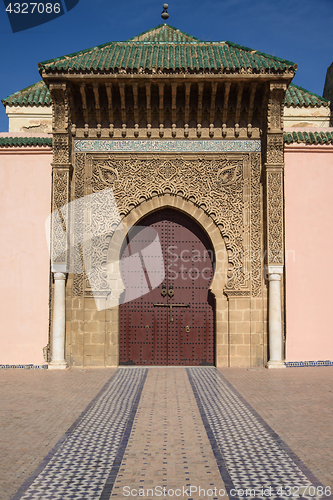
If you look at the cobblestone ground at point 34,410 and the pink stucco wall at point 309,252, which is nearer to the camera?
the cobblestone ground at point 34,410

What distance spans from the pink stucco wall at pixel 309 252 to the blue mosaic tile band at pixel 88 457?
305cm

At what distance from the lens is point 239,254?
6.33 meters

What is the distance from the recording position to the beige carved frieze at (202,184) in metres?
6.37

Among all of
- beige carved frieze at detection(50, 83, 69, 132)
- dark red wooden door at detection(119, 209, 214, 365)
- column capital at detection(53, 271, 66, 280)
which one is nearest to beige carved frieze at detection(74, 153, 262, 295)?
dark red wooden door at detection(119, 209, 214, 365)

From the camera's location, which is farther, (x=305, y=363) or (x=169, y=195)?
(x=169, y=195)

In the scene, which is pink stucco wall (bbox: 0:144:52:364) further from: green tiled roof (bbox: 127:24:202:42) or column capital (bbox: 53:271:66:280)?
green tiled roof (bbox: 127:24:202:42)

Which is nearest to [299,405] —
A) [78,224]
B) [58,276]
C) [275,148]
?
[58,276]

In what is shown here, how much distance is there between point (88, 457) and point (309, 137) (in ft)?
18.3

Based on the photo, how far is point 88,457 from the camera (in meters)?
2.70

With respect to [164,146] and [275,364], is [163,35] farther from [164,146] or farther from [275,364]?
[275,364]

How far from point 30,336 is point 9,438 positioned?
3.18 metres

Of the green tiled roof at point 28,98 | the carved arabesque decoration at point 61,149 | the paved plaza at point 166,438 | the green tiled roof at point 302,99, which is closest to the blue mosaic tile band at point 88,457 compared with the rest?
the paved plaza at point 166,438

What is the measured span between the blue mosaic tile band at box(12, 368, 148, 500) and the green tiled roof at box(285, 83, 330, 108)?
21.1 feet

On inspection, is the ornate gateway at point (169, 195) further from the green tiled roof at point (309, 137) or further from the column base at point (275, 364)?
the green tiled roof at point (309, 137)
